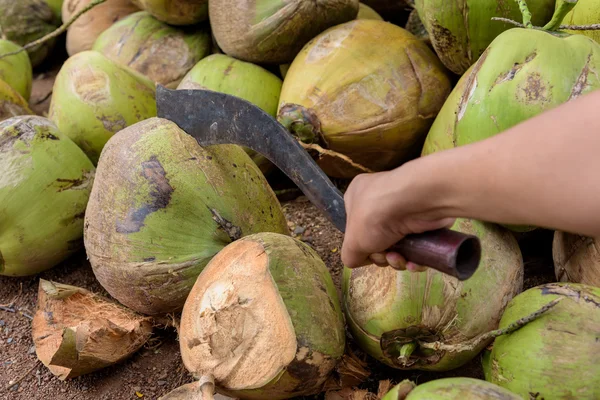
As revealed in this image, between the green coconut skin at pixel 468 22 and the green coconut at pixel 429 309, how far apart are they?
26.4 inches

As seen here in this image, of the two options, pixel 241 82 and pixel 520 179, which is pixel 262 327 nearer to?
pixel 520 179

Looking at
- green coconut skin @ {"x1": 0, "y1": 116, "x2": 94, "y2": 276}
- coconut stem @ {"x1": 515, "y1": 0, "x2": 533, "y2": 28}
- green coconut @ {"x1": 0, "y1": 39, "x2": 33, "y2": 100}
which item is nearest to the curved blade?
green coconut skin @ {"x1": 0, "y1": 116, "x2": 94, "y2": 276}

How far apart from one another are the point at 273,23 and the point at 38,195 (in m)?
1.03

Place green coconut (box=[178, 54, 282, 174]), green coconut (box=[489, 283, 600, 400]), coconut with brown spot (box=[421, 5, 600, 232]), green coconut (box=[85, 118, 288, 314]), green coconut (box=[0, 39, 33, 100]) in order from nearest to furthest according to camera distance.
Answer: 1. green coconut (box=[489, 283, 600, 400])
2. coconut with brown spot (box=[421, 5, 600, 232])
3. green coconut (box=[85, 118, 288, 314])
4. green coconut (box=[178, 54, 282, 174])
5. green coconut (box=[0, 39, 33, 100])

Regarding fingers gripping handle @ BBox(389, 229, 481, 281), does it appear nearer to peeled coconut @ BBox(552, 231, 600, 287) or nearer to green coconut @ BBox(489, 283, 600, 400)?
green coconut @ BBox(489, 283, 600, 400)

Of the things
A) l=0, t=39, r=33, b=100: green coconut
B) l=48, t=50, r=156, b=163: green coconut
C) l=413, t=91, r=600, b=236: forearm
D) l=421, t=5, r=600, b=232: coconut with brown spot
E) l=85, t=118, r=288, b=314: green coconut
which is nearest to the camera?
l=413, t=91, r=600, b=236: forearm

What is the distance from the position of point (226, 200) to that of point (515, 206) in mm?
1121

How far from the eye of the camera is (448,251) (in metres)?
0.95

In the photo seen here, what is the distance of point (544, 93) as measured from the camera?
152 cm

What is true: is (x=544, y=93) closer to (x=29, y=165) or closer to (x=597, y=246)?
(x=597, y=246)

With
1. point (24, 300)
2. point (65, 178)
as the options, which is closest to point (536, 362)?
point (65, 178)

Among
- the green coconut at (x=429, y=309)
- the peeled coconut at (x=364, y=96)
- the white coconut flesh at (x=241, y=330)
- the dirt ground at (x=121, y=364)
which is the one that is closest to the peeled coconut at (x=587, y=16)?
the peeled coconut at (x=364, y=96)

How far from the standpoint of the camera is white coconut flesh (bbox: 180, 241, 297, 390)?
1396 mm

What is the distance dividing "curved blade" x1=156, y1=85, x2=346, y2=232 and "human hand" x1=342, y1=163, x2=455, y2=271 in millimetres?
245
